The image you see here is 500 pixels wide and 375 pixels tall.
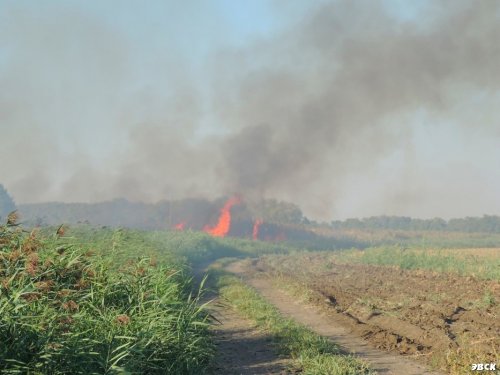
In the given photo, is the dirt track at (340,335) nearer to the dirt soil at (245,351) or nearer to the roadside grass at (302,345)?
the roadside grass at (302,345)

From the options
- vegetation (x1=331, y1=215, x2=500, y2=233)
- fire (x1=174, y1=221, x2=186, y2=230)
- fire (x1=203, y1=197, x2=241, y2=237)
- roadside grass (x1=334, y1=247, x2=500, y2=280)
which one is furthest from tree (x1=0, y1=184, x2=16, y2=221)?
roadside grass (x1=334, y1=247, x2=500, y2=280)

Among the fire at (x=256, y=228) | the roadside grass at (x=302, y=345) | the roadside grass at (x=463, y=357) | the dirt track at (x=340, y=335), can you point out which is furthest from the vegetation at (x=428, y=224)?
the roadside grass at (x=463, y=357)

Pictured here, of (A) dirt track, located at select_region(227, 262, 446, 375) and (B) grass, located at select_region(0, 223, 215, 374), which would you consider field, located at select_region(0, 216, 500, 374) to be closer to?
(B) grass, located at select_region(0, 223, 215, 374)

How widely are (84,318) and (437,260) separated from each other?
1164 inches

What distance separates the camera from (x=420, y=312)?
1438 centimetres

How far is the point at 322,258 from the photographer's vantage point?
4547 centimetres

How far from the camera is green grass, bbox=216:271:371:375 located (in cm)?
822

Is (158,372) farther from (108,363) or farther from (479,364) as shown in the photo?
(479,364)

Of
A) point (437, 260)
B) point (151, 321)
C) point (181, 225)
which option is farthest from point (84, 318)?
point (181, 225)

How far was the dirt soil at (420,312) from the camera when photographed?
10.4 metres

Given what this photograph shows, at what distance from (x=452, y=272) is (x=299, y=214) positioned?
245 feet

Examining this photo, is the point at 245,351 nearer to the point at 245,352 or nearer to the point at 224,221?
the point at 245,352

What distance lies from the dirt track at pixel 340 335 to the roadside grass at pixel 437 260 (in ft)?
31.2

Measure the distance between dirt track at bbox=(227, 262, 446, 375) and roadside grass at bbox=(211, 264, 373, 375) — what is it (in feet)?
1.46
